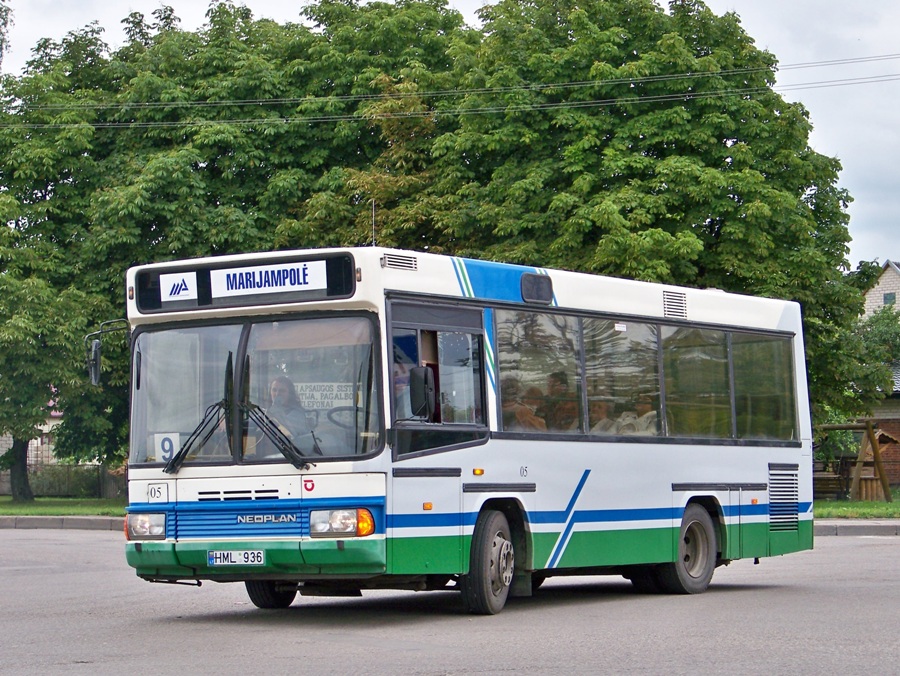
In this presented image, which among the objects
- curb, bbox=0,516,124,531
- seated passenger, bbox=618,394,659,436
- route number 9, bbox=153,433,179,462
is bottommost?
curb, bbox=0,516,124,531

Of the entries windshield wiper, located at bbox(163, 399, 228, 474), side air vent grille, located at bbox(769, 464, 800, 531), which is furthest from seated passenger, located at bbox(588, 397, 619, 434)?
windshield wiper, located at bbox(163, 399, 228, 474)

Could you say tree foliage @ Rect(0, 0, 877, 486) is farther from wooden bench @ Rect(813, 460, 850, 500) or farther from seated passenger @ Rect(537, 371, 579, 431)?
seated passenger @ Rect(537, 371, 579, 431)

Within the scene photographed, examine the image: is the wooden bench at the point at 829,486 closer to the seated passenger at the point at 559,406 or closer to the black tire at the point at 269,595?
the seated passenger at the point at 559,406

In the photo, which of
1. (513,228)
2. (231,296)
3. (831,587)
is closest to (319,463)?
(231,296)

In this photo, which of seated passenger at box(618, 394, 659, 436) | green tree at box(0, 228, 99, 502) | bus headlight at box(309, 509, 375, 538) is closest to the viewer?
bus headlight at box(309, 509, 375, 538)

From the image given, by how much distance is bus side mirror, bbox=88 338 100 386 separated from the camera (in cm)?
1209

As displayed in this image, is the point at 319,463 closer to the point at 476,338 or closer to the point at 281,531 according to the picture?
the point at 281,531

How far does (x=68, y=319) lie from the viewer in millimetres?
37719

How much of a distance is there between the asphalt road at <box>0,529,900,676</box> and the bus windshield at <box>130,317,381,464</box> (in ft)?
4.33

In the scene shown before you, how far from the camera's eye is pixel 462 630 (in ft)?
36.1

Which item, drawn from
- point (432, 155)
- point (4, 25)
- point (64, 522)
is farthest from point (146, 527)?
point (4, 25)

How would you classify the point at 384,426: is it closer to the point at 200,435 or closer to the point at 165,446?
the point at 200,435

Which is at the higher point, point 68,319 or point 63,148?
point 63,148

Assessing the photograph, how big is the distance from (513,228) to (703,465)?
18.9m
